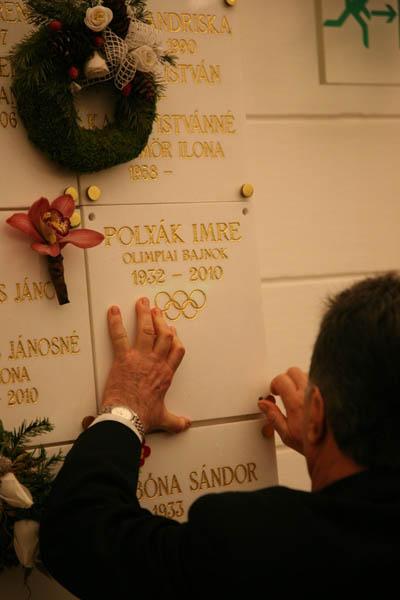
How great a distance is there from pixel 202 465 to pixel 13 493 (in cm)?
52

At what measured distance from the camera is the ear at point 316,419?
118cm

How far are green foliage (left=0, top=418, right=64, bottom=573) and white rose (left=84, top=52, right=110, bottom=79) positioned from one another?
806 millimetres

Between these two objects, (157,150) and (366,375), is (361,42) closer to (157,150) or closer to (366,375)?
(157,150)

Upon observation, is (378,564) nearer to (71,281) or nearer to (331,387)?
(331,387)

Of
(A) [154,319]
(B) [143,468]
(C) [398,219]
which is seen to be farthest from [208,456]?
(C) [398,219]

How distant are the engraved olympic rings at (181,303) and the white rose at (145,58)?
21.5 inches

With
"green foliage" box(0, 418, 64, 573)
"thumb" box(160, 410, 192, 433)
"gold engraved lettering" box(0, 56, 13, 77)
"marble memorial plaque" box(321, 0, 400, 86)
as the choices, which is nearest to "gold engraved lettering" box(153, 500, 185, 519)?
"thumb" box(160, 410, 192, 433)

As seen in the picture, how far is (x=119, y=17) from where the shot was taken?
177 centimetres

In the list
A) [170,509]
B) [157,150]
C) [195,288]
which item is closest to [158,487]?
[170,509]

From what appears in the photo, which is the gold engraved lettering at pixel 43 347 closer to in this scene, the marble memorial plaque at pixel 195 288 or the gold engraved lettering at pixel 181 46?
the marble memorial plaque at pixel 195 288

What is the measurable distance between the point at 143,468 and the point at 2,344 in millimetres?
455

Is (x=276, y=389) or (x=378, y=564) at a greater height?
(x=276, y=389)

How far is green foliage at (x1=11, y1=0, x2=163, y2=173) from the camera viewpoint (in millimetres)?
1713

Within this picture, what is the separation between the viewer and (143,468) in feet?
6.08
